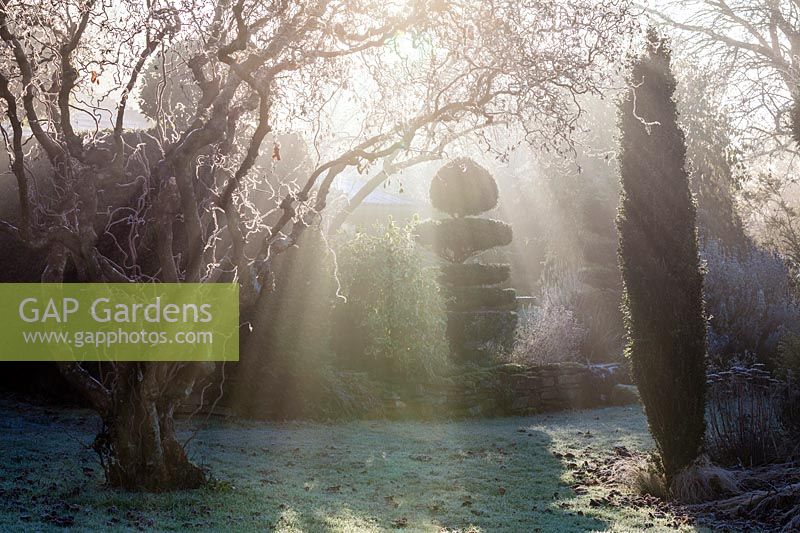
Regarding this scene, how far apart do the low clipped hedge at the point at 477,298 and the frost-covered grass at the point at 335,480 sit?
13.4ft

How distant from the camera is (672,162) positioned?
6965 mm

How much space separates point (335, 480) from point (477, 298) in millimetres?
8039

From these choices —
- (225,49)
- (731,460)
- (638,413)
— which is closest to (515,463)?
(731,460)

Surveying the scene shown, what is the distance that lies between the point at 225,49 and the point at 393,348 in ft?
24.6

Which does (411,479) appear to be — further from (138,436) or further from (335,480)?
(138,436)

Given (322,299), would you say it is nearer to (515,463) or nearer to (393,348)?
(393,348)

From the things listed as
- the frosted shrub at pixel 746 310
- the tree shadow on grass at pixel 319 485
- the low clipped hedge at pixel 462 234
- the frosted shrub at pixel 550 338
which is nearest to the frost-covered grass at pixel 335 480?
the tree shadow on grass at pixel 319 485

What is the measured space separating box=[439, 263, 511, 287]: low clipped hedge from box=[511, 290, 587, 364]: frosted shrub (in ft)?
3.85

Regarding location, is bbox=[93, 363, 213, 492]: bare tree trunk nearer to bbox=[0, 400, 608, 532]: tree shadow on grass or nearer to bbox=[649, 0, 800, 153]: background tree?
bbox=[0, 400, 608, 532]: tree shadow on grass

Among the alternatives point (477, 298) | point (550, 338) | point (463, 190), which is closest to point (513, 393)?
point (550, 338)

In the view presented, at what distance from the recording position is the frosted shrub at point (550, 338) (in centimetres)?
1402

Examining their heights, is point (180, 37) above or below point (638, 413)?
above

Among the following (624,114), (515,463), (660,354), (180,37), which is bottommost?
(515,463)

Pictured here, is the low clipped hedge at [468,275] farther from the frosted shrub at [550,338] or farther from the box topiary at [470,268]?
the frosted shrub at [550,338]
